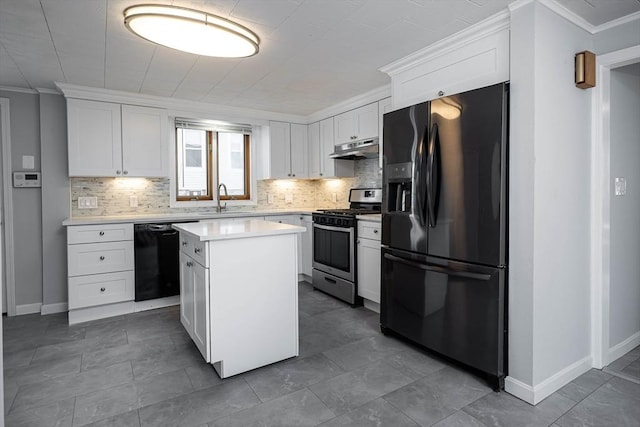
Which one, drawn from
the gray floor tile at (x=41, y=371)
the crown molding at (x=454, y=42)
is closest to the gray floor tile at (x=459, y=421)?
the crown molding at (x=454, y=42)

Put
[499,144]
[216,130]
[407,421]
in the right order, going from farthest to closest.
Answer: [216,130]
[499,144]
[407,421]

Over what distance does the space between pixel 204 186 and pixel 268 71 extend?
205 cm

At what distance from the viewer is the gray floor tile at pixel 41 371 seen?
Answer: 2.36m

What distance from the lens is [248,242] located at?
7.83ft

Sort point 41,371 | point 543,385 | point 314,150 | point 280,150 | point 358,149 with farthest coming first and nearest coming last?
point 314,150 < point 280,150 < point 358,149 < point 41,371 < point 543,385

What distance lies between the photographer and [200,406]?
2045 mm

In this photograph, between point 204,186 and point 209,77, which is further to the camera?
point 204,186

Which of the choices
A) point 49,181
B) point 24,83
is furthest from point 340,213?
point 24,83

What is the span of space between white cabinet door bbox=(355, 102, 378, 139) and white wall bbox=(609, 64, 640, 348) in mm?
1988

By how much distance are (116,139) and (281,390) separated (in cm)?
310

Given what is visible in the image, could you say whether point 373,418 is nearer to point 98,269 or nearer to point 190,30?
point 190,30

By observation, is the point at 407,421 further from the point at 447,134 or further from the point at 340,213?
the point at 340,213

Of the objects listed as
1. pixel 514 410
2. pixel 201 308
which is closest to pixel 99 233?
pixel 201 308

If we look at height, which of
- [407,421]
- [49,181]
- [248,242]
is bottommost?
[407,421]
